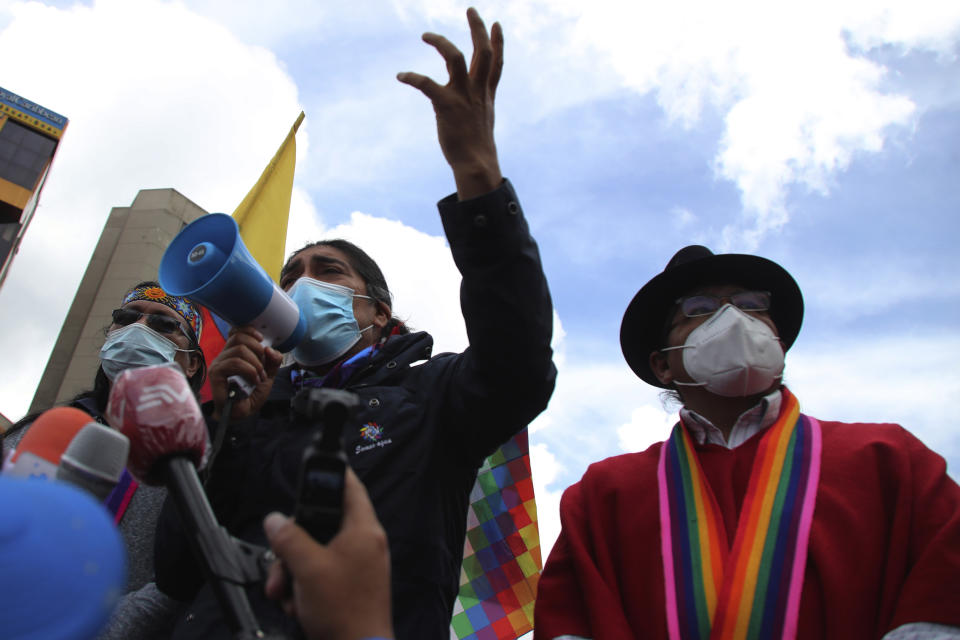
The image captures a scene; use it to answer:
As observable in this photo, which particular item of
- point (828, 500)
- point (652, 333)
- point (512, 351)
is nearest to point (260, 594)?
point (512, 351)

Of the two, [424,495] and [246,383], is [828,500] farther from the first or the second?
[246,383]

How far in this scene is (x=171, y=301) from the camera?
4160mm

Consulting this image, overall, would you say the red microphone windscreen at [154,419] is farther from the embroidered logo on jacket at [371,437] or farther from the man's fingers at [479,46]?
the man's fingers at [479,46]

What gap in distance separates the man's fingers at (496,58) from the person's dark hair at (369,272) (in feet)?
Answer: 4.27

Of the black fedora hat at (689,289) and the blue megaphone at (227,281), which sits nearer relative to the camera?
the blue megaphone at (227,281)

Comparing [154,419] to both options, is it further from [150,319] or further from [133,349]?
[150,319]

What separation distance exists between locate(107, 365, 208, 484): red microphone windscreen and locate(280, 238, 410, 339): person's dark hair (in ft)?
5.72

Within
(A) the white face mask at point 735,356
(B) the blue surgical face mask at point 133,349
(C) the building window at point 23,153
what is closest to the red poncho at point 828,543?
(A) the white face mask at point 735,356

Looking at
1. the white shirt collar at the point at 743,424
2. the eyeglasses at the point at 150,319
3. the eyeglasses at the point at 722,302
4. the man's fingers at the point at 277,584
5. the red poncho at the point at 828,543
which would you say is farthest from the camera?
the eyeglasses at the point at 150,319

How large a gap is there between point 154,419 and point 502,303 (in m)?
1.00

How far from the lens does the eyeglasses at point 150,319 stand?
4.00 m

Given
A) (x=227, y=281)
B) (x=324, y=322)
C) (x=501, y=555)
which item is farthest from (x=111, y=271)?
(x=227, y=281)

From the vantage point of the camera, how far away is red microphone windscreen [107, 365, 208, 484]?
48.3 inches

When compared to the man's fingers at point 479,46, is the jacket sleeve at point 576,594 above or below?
below
